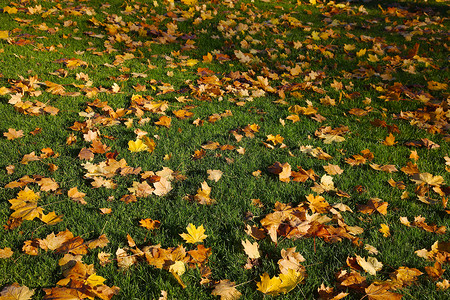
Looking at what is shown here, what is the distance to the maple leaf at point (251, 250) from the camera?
2088mm

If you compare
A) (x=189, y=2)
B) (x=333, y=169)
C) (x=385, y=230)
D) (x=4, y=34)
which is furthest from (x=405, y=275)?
(x=189, y=2)

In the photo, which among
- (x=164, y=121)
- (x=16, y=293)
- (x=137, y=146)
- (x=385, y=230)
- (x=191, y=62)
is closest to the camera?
(x=16, y=293)

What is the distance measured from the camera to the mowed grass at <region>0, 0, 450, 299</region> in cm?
209

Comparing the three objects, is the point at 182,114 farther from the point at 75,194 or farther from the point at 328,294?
the point at 328,294

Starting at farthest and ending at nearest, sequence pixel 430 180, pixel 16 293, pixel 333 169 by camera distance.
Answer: pixel 333 169, pixel 430 180, pixel 16 293

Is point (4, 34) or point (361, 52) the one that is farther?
point (361, 52)

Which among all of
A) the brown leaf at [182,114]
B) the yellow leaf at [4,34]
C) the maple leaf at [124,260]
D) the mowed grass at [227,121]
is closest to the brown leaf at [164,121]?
the mowed grass at [227,121]

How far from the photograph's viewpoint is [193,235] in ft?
7.15

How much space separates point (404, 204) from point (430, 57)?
371 cm

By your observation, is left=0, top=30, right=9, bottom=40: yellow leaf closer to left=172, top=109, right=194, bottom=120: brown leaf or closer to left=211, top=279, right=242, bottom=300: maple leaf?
left=172, top=109, right=194, bottom=120: brown leaf

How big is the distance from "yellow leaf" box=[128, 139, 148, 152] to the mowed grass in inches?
2.1

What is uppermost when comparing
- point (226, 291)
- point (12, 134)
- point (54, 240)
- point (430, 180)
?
point (430, 180)

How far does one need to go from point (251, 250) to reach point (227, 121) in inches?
69.2

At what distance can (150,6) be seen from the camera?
6703mm
